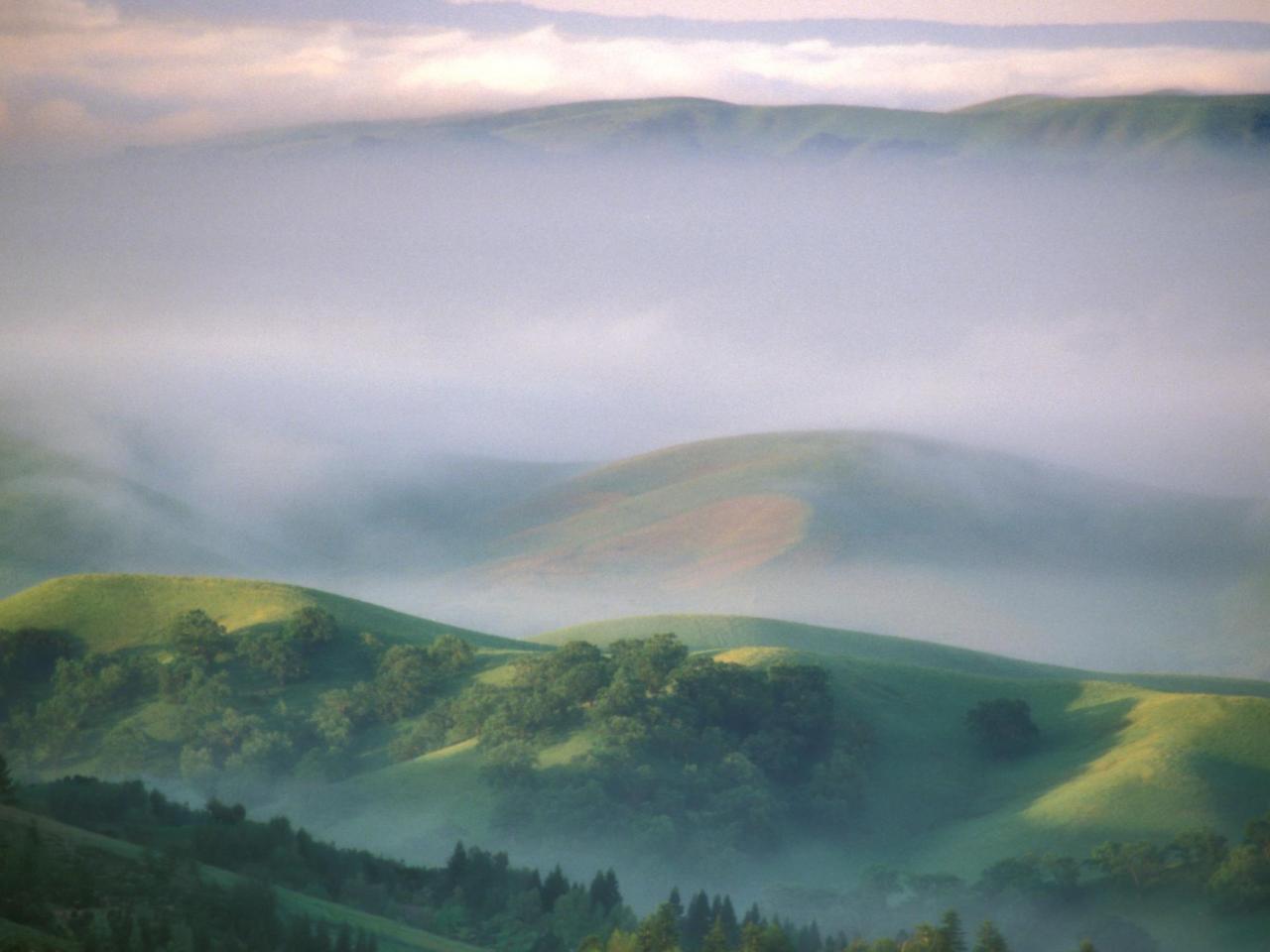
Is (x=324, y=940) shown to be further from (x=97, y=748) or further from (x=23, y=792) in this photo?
(x=97, y=748)

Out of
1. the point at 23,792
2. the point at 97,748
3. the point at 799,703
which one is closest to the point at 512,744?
the point at 799,703

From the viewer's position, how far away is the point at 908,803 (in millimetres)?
111625

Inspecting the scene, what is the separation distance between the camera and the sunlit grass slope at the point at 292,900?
55.6 meters

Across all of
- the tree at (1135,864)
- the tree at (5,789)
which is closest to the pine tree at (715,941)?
the tree at (5,789)

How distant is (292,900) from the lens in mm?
61719

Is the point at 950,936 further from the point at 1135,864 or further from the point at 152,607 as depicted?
the point at 152,607

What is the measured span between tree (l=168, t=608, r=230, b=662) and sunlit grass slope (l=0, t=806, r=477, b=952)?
56683 millimetres

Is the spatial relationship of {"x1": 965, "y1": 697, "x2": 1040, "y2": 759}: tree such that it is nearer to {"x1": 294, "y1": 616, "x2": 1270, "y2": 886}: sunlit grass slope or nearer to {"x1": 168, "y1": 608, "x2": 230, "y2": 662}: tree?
{"x1": 294, "y1": 616, "x2": 1270, "y2": 886}: sunlit grass slope

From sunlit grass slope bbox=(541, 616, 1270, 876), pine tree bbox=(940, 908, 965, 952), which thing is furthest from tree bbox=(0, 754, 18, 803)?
sunlit grass slope bbox=(541, 616, 1270, 876)

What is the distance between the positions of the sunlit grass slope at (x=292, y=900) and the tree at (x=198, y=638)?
5668cm

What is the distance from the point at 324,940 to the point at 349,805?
49515 millimetres

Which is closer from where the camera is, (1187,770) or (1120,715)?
(1187,770)

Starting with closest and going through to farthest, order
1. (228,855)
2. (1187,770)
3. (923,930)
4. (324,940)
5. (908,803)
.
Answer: (324,940) < (923,930) < (228,855) < (1187,770) < (908,803)

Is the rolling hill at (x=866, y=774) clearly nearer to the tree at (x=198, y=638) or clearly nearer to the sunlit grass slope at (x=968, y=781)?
the sunlit grass slope at (x=968, y=781)
